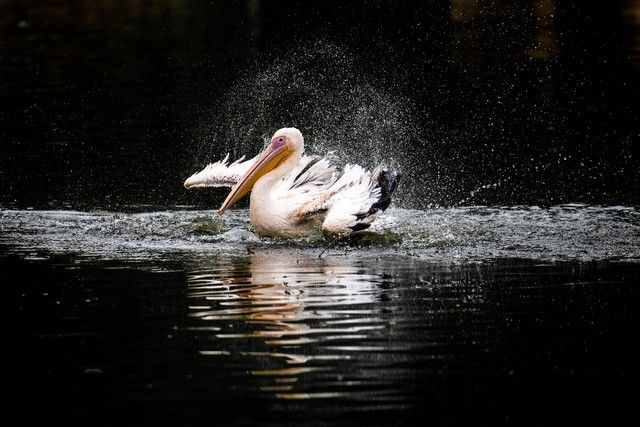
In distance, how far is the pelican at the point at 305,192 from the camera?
952 centimetres

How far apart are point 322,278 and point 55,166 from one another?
6016 mm

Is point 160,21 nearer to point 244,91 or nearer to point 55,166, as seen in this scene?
point 244,91

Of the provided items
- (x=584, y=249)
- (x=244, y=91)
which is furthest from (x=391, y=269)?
(x=244, y=91)

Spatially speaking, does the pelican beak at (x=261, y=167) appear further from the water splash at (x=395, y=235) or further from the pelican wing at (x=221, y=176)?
the pelican wing at (x=221, y=176)

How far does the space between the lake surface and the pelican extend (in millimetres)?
187

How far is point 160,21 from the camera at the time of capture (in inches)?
1156

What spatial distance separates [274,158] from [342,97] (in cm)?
806

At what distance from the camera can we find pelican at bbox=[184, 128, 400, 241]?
31.2 feet

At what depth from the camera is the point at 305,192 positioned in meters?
10.2

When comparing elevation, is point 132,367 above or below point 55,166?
below

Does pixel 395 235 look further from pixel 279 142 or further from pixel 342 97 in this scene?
pixel 342 97

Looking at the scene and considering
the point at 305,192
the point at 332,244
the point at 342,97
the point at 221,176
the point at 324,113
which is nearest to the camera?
the point at 332,244

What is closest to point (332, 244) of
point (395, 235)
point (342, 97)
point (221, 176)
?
point (395, 235)

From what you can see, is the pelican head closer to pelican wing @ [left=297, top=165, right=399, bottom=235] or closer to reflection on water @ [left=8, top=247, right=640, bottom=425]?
pelican wing @ [left=297, top=165, right=399, bottom=235]
